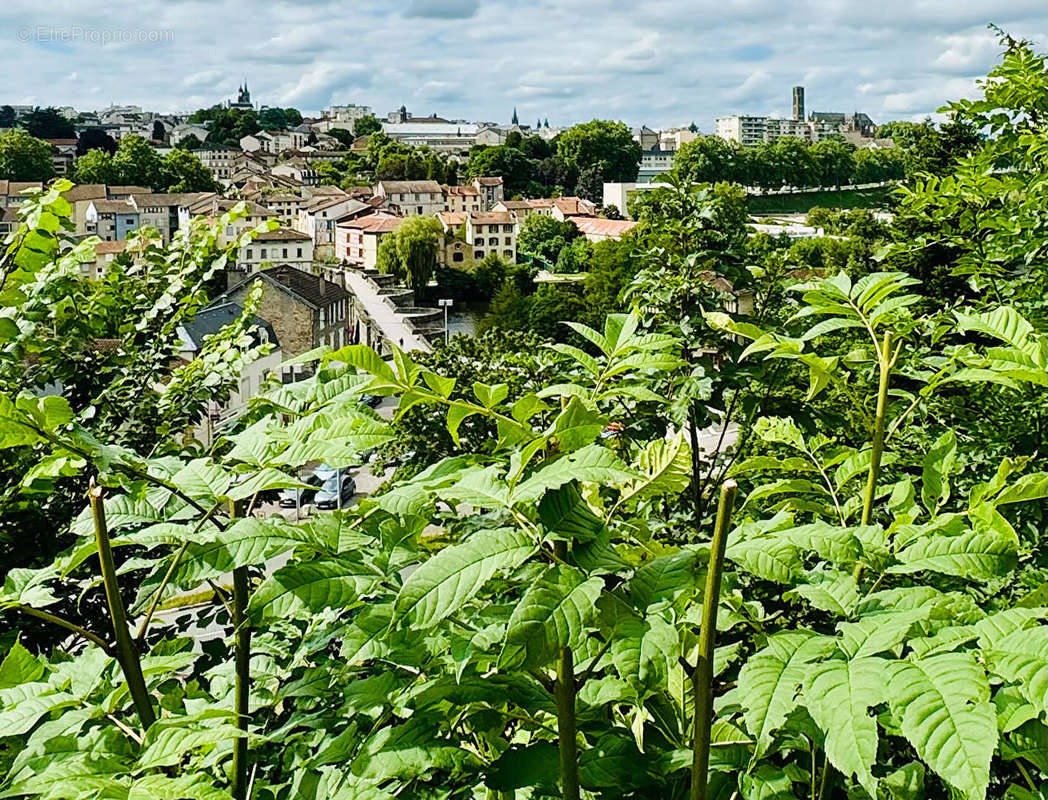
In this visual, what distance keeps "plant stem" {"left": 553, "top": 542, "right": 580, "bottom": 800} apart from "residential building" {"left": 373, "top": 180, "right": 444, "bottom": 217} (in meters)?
98.8

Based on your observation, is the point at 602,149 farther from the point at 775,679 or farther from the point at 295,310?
the point at 775,679

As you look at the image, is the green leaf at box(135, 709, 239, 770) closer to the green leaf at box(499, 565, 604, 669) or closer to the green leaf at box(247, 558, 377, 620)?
the green leaf at box(247, 558, 377, 620)

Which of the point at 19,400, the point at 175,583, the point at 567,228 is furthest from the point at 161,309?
the point at 567,228

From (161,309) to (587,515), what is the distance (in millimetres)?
3681

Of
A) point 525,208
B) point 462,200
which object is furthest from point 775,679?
point 462,200

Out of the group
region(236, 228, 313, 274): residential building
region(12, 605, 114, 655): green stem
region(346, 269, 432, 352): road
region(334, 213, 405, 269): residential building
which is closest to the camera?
region(12, 605, 114, 655): green stem

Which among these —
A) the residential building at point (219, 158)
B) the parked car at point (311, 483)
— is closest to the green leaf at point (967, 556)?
the parked car at point (311, 483)

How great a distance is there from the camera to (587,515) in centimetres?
109

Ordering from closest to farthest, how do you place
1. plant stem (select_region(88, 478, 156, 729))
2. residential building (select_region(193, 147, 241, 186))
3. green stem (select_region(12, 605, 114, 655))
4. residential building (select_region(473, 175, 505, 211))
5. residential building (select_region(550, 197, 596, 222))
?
plant stem (select_region(88, 478, 156, 729)) < green stem (select_region(12, 605, 114, 655)) < residential building (select_region(550, 197, 596, 222)) < residential building (select_region(473, 175, 505, 211)) < residential building (select_region(193, 147, 241, 186))

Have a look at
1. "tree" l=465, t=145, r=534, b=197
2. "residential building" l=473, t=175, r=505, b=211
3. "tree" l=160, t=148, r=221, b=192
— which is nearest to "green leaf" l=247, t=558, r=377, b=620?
"residential building" l=473, t=175, r=505, b=211

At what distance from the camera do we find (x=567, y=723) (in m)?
1.14

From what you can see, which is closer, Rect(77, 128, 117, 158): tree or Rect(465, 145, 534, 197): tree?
Rect(77, 128, 117, 158): tree

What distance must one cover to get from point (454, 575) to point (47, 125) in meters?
131

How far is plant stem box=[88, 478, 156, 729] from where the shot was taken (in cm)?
118
